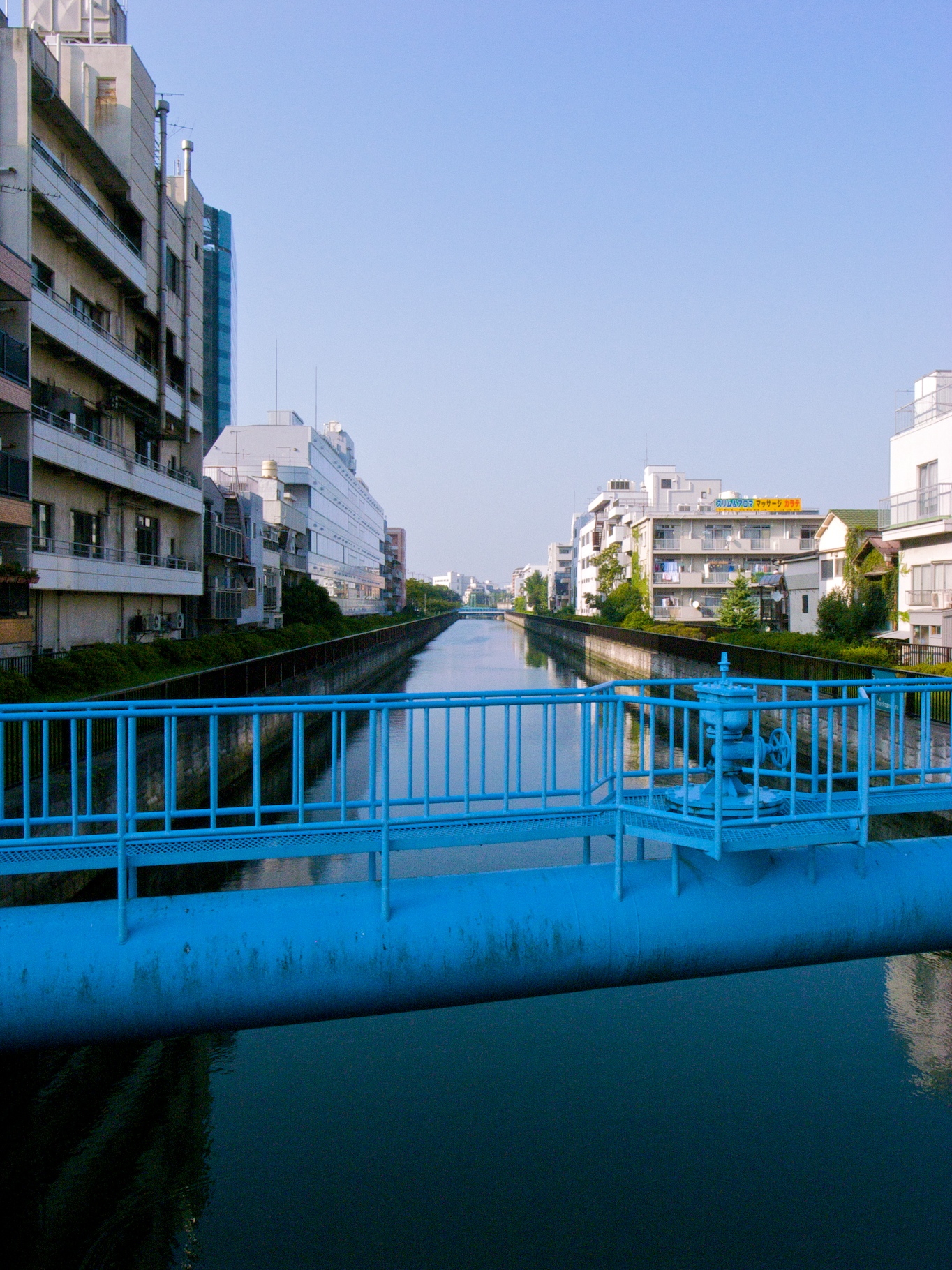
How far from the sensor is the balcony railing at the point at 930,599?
83.4ft

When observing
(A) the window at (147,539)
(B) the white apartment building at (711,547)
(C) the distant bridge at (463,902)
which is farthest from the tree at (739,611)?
(C) the distant bridge at (463,902)

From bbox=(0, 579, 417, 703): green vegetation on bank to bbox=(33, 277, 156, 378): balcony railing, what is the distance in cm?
824

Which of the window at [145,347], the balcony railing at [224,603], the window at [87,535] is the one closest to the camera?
the window at [87,535]

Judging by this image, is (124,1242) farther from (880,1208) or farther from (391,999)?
(880,1208)

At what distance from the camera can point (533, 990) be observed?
4.93 meters

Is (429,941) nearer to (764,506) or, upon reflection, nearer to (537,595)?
(764,506)

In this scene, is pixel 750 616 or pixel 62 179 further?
pixel 750 616

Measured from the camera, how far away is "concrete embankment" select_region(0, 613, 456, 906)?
9469 millimetres

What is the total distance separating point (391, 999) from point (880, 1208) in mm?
3710

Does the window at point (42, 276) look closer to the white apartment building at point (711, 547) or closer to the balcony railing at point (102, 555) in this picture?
the balcony railing at point (102, 555)

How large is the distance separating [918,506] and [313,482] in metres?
42.3

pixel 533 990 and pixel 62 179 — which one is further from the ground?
pixel 62 179

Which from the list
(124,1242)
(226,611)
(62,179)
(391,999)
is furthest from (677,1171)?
(226,611)

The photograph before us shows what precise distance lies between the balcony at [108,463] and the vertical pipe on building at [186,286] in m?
2.12
